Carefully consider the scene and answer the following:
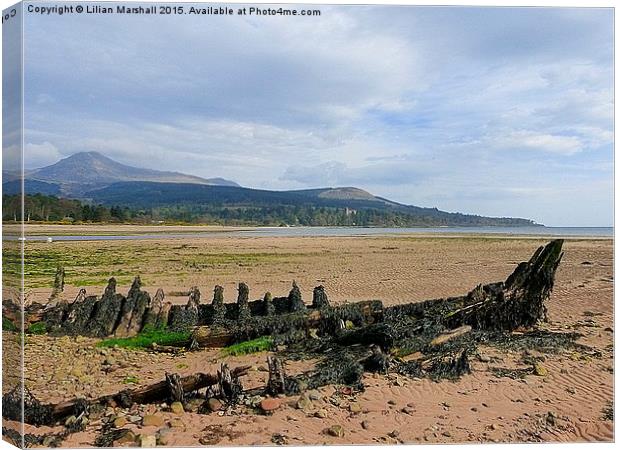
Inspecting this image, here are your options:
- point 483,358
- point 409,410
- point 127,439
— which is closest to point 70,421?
point 127,439

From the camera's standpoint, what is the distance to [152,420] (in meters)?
6.38

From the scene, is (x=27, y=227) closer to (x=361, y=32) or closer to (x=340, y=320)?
(x=340, y=320)

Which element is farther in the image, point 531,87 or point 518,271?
point 518,271

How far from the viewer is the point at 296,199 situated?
23.8ft

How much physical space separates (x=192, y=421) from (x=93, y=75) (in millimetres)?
4029

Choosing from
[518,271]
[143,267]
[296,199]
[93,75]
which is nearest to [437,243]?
[518,271]

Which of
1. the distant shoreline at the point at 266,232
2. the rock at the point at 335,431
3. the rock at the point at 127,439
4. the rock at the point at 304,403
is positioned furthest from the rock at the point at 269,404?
the distant shoreline at the point at 266,232

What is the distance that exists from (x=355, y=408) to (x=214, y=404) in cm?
159

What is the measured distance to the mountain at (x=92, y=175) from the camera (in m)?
6.43

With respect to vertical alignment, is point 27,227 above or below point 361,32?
below

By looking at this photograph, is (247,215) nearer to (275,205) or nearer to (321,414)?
(275,205)

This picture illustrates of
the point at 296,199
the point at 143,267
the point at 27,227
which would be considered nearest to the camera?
the point at 27,227

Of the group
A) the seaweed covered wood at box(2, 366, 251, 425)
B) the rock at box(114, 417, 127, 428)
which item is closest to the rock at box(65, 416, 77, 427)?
the seaweed covered wood at box(2, 366, 251, 425)

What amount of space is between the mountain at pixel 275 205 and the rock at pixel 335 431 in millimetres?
2401
